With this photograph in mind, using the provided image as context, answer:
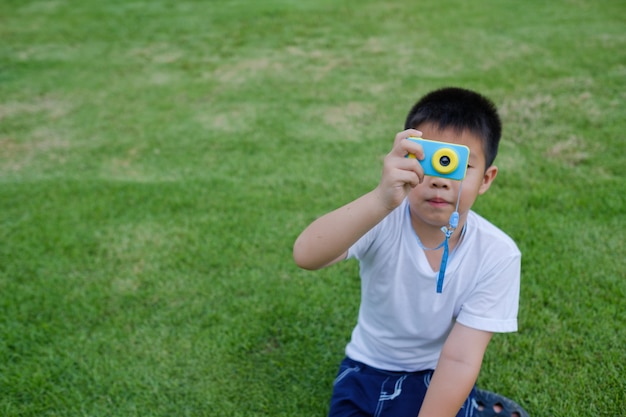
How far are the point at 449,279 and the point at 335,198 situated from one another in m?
1.64

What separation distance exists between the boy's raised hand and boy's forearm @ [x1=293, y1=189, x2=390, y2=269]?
3 cm

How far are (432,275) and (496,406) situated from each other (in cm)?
64

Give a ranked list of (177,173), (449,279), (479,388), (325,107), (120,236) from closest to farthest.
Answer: (449,279) → (479,388) → (120,236) → (177,173) → (325,107)

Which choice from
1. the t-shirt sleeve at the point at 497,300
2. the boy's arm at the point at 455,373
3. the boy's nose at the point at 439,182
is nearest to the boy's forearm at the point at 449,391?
the boy's arm at the point at 455,373

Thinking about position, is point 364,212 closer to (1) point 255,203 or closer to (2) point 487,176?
(2) point 487,176

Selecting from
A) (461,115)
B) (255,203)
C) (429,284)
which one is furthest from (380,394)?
(255,203)

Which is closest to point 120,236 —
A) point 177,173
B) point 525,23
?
point 177,173

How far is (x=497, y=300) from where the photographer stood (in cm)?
148

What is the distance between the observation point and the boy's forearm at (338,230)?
4.22 feet

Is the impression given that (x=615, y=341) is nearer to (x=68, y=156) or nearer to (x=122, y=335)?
(x=122, y=335)

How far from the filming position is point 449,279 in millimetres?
1520

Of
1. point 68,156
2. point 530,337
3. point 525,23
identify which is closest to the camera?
point 530,337

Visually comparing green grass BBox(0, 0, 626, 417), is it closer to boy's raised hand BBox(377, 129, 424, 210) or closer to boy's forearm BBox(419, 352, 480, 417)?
boy's forearm BBox(419, 352, 480, 417)

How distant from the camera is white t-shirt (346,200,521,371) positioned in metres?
1.48
